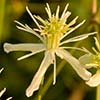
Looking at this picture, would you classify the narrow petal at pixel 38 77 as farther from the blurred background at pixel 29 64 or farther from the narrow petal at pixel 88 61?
the blurred background at pixel 29 64

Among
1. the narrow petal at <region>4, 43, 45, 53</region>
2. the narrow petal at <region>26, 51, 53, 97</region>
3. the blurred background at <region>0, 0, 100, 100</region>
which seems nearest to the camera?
the narrow petal at <region>26, 51, 53, 97</region>

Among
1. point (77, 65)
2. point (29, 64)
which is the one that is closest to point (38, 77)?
point (77, 65)

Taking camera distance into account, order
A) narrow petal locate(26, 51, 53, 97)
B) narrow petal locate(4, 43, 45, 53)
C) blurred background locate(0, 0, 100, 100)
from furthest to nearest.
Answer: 1. blurred background locate(0, 0, 100, 100)
2. narrow petal locate(4, 43, 45, 53)
3. narrow petal locate(26, 51, 53, 97)

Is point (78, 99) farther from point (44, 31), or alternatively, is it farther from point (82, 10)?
point (44, 31)

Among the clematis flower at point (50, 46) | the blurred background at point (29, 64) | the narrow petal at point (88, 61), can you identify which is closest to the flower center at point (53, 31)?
the clematis flower at point (50, 46)

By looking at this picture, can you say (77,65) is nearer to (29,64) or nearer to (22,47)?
(22,47)

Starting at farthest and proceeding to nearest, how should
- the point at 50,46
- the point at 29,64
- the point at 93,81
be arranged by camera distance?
the point at 29,64, the point at 50,46, the point at 93,81

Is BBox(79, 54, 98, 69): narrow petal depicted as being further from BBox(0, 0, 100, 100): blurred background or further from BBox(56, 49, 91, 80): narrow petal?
BBox(0, 0, 100, 100): blurred background

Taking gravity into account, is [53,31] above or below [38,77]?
above

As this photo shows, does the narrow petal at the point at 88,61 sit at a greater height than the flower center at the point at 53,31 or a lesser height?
lesser

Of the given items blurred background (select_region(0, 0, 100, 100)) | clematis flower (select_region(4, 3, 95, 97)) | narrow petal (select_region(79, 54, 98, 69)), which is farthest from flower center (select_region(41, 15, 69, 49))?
blurred background (select_region(0, 0, 100, 100))

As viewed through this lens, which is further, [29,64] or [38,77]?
[29,64]

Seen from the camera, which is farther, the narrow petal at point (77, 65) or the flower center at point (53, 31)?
the flower center at point (53, 31)

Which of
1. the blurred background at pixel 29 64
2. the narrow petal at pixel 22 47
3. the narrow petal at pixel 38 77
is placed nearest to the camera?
the narrow petal at pixel 38 77
